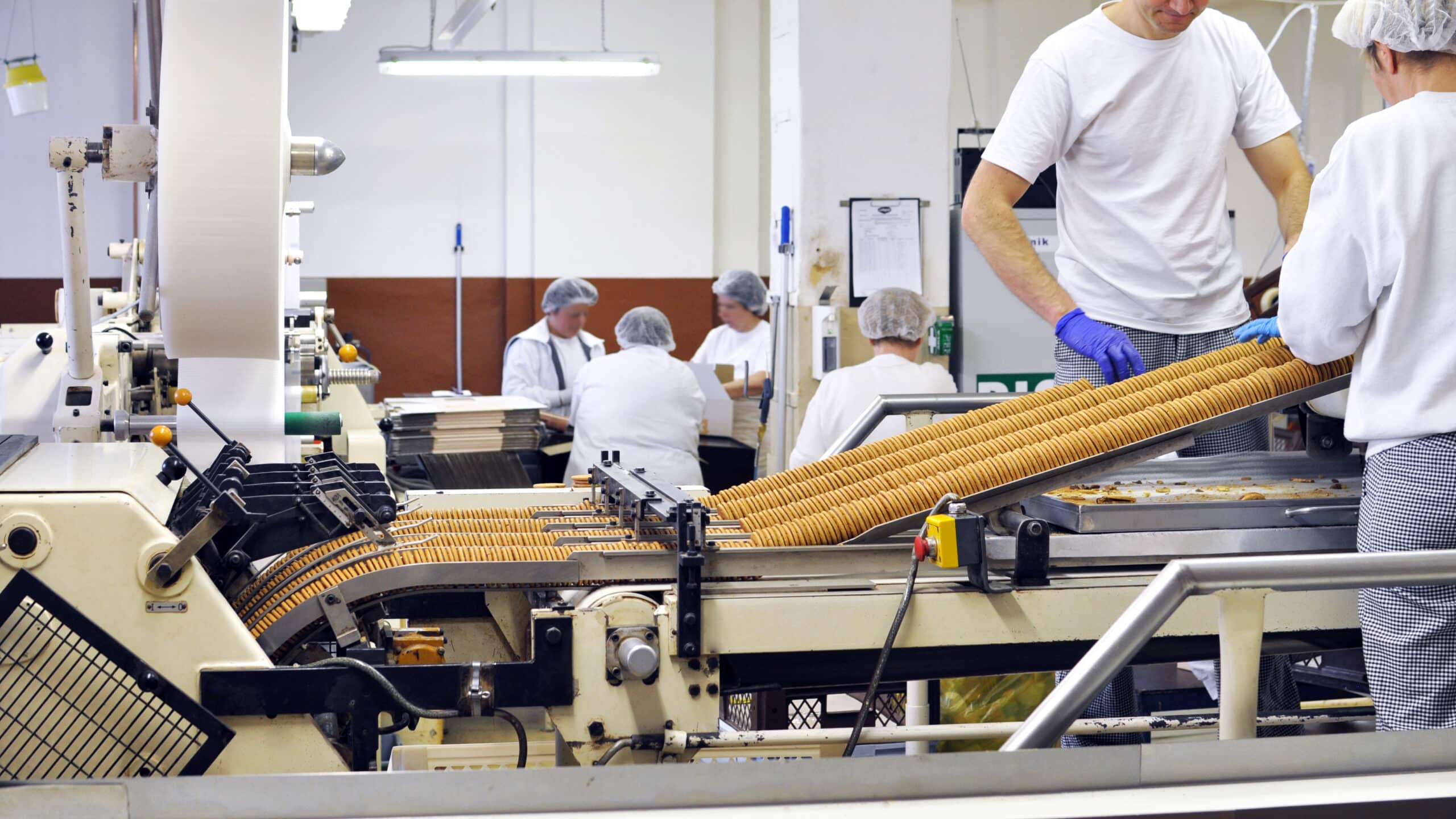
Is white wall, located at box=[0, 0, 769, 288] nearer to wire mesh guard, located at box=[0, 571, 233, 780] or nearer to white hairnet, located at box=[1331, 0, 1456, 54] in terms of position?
white hairnet, located at box=[1331, 0, 1456, 54]

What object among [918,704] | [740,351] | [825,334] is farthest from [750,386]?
[918,704]

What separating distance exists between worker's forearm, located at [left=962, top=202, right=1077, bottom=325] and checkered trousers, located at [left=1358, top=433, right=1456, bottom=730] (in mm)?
770

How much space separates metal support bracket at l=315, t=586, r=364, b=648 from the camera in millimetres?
1520

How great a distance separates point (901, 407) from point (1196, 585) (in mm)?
1231

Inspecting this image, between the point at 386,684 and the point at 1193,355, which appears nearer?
the point at 386,684

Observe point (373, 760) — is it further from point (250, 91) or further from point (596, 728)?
point (250, 91)

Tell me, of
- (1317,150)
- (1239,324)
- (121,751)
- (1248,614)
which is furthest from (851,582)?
(1317,150)

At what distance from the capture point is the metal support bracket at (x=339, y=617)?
59.8 inches

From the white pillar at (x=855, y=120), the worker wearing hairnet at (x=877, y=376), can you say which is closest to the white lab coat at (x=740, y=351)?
the white pillar at (x=855, y=120)

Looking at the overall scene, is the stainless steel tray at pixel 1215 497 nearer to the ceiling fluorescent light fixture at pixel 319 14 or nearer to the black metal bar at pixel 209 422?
the black metal bar at pixel 209 422

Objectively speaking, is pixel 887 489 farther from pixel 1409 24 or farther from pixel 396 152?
pixel 396 152

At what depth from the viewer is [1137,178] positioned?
7.59ft

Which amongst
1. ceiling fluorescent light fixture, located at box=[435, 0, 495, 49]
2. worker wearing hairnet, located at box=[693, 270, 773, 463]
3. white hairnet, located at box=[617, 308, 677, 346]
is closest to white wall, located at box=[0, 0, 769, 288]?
ceiling fluorescent light fixture, located at box=[435, 0, 495, 49]

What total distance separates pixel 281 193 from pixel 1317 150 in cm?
914
